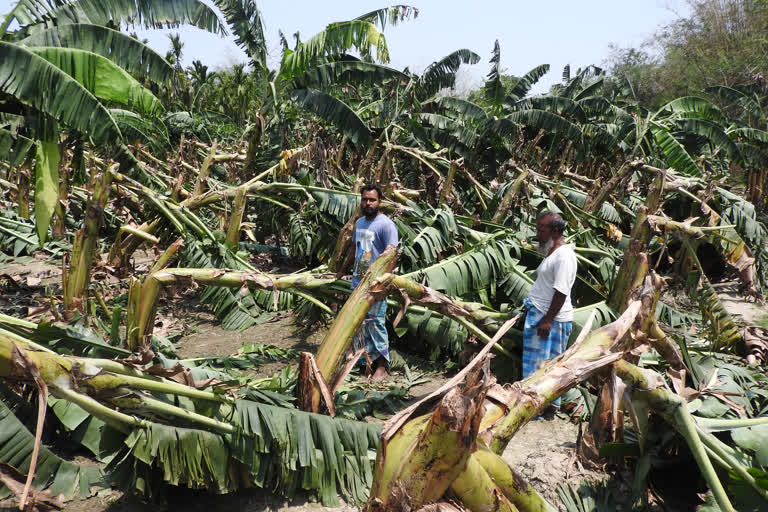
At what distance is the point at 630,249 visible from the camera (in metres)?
4.84

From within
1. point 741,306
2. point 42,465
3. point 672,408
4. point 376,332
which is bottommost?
point 741,306

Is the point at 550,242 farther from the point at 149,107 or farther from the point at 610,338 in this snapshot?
the point at 149,107

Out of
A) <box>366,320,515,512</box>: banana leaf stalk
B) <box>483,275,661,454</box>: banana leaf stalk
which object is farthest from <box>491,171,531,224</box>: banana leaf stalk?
<box>366,320,515,512</box>: banana leaf stalk

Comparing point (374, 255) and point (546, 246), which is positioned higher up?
point (546, 246)

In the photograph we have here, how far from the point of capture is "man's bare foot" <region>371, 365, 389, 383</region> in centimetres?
496

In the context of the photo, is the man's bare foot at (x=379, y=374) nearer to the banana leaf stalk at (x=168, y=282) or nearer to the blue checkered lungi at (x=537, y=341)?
the blue checkered lungi at (x=537, y=341)

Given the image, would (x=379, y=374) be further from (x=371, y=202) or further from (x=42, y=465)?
(x=42, y=465)

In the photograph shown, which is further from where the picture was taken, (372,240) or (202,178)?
(202,178)

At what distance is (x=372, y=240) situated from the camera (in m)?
4.96

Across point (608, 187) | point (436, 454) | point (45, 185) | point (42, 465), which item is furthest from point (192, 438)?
point (608, 187)

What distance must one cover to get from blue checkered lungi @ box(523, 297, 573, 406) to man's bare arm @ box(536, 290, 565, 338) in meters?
0.06

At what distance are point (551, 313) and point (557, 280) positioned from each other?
281 millimetres

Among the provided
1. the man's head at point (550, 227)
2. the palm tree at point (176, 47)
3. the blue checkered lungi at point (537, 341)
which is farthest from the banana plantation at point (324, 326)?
the palm tree at point (176, 47)

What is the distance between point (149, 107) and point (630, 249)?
4996 mm
